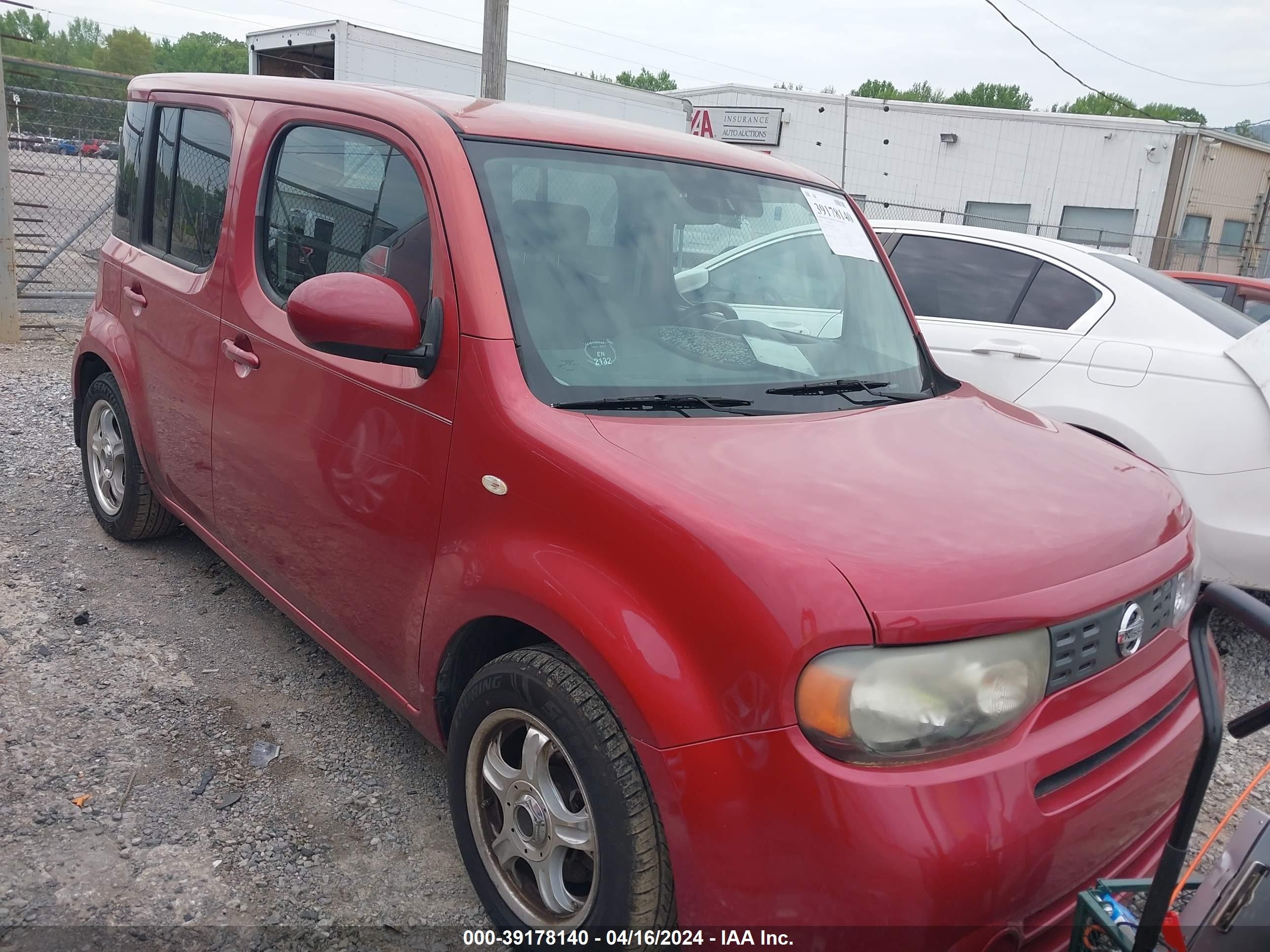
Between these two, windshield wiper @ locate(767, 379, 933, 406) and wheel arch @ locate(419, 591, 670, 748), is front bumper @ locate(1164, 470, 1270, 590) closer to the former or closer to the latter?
windshield wiper @ locate(767, 379, 933, 406)

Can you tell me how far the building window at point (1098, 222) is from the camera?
74.3ft

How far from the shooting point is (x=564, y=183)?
8.39 feet

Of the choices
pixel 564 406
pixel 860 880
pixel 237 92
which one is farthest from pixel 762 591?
pixel 237 92

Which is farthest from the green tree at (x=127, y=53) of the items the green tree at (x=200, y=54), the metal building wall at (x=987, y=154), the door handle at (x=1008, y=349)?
the door handle at (x=1008, y=349)

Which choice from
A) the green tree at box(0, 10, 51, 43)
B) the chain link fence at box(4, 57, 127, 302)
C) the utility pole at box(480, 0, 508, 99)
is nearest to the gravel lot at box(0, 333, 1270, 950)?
the chain link fence at box(4, 57, 127, 302)

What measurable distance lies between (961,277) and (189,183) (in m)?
3.71

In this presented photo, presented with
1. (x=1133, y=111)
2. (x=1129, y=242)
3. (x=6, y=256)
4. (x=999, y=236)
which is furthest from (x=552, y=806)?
(x=1133, y=111)

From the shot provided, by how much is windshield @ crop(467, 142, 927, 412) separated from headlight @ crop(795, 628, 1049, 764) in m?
0.86

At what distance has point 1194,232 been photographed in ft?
82.3

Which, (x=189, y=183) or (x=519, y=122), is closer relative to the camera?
(x=519, y=122)

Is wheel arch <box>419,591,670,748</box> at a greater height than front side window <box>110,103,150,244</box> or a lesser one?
lesser

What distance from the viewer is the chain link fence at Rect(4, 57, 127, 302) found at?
28.5 ft

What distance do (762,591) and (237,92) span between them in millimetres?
2835

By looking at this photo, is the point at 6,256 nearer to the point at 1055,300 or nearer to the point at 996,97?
the point at 1055,300
